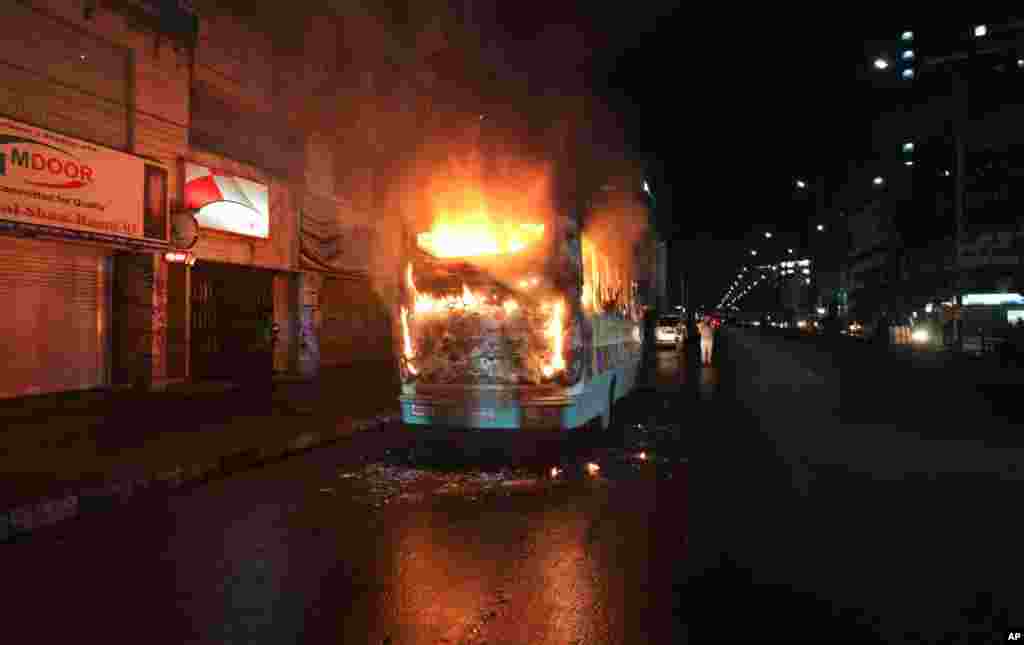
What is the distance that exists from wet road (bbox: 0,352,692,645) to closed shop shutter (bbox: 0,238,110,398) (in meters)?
6.91

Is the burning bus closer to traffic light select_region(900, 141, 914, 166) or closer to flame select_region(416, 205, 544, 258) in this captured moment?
flame select_region(416, 205, 544, 258)

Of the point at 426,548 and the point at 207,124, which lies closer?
the point at 426,548

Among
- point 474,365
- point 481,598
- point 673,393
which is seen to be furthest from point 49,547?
Result: point 673,393

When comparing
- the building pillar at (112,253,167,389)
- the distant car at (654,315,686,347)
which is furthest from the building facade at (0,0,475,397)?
the distant car at (654,315,686,347)

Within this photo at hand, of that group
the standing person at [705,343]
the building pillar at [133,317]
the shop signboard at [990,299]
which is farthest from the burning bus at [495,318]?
the shop signboard at [990,299]

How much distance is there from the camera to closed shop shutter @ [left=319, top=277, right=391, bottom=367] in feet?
71.3

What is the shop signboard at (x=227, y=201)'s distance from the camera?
15562mm

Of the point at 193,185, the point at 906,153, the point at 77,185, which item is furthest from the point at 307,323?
the point at 906,153

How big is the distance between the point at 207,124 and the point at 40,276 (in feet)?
17.1

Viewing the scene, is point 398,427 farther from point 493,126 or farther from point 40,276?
point 493,126

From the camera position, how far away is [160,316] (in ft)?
49.4

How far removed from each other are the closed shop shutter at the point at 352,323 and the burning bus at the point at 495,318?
12379mm

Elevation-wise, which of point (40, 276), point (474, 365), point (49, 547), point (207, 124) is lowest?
point (49, 547)

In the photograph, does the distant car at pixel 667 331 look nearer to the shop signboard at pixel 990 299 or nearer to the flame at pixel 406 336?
the shop signboard at pixel 990 299
